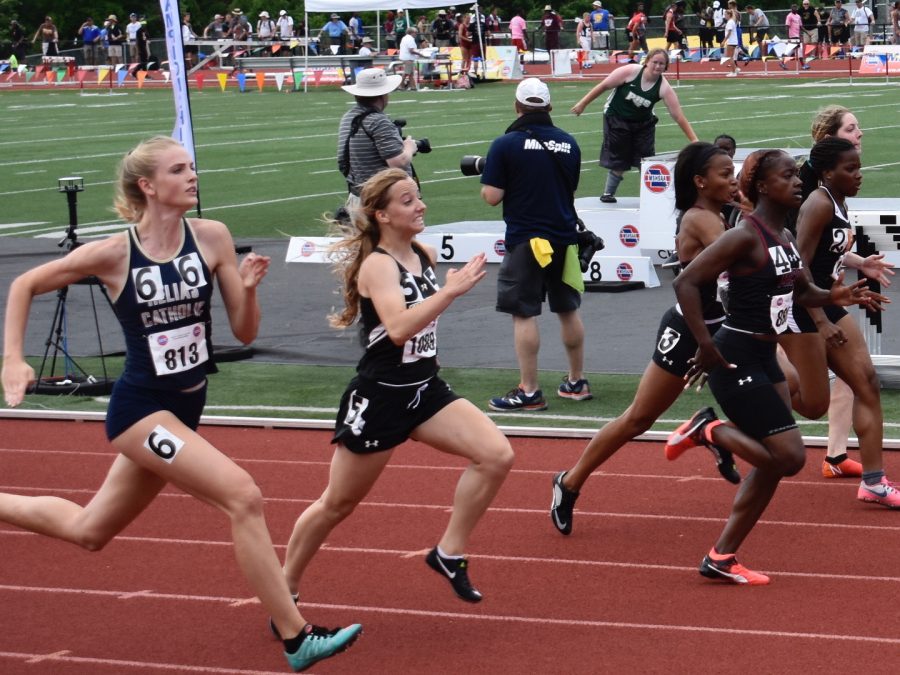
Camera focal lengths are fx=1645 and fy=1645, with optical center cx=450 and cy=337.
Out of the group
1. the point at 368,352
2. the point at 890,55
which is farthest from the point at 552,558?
the point at 890,55

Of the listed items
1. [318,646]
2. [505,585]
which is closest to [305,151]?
[505,585]

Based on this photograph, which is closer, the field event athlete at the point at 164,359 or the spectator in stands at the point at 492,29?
the field event athlete at the point at 164,359

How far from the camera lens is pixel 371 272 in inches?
243

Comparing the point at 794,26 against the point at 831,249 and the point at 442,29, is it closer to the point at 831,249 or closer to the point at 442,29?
the point at 442,29

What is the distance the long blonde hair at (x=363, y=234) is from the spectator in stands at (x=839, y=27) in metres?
47.6

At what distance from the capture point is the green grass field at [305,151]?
11188mm

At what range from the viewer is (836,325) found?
7625mm

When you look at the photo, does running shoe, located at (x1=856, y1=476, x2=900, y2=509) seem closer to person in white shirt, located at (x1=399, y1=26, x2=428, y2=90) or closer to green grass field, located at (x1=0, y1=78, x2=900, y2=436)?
green grass field, located at (x1=0, y1=78, x2=900, y2=436)

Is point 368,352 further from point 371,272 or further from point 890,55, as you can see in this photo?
point 890,55

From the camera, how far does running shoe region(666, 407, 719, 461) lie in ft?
23.8

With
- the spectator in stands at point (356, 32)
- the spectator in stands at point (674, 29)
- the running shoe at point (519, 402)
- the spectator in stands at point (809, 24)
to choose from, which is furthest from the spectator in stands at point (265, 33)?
the running shoe at point (519, 402)

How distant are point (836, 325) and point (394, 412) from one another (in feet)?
8.16

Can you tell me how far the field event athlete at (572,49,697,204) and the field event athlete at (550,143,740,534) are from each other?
1023 cm

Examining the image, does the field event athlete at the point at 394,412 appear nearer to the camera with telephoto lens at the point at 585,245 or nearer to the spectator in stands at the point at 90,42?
the camera with telephoto lens at the point at 585,245
